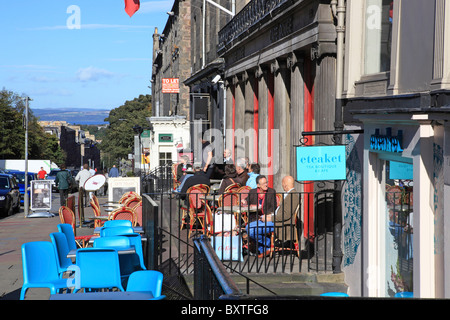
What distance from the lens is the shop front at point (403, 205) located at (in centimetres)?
693

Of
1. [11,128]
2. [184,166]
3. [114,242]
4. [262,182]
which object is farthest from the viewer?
[11,128]

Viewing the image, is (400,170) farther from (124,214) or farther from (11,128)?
(11,128)

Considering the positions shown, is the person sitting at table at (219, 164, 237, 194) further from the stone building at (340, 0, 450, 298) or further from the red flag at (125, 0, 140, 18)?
the stone building at (340, 0, 450, 298)

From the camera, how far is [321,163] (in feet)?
31.2

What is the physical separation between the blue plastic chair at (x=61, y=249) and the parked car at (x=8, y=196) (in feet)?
57.4

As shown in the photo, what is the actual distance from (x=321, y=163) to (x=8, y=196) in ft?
64.4

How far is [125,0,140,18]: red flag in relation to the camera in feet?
52.6

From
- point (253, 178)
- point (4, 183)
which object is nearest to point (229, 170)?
point (253, 178)

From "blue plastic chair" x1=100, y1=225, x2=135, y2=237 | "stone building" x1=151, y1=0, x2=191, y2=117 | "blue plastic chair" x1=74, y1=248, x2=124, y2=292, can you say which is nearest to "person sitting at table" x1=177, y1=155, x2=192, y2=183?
"blue plastic chair" x1=100, y1=225, x2=135, y2=237

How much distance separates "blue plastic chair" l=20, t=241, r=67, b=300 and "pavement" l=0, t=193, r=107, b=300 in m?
1.80

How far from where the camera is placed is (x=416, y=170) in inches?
288
